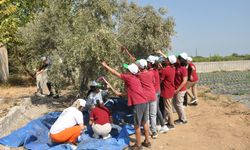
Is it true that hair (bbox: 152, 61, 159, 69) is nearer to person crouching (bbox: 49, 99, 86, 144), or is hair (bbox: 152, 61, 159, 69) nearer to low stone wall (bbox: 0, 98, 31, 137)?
person crouching (bbox: 49, 99, 86, 144)

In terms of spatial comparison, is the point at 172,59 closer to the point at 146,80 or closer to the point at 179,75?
the point at 179,75

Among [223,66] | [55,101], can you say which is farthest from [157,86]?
[223,66]

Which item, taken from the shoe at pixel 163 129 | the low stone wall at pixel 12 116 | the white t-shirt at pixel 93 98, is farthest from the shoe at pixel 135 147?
the low stone wall at pixel 12 116

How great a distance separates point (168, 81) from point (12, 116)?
3.99 m

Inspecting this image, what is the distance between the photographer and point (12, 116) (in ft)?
30.8

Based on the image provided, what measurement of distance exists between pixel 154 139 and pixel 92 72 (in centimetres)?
293

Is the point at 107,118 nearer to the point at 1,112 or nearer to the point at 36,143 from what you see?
the point at 36,143

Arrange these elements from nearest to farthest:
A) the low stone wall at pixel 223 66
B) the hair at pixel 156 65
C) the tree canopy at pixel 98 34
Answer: the hair at pixel 156 65 → the tree canopy at pixel 98 34 → the low stone wall at pixel 223 66

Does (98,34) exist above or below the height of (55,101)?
above

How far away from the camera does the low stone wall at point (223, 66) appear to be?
101ft

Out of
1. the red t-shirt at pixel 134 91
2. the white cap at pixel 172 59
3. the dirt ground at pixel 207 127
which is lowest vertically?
the dirt ground at pixel 207 127

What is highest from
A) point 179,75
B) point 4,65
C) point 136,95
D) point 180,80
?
point 4,65

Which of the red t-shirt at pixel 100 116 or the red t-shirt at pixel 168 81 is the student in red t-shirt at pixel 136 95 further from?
the red t-shirt at pixel 168 81

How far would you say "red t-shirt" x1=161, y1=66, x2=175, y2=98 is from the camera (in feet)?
27.5
